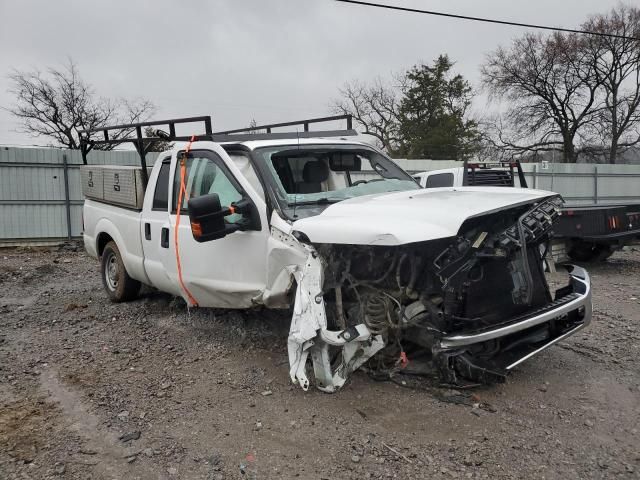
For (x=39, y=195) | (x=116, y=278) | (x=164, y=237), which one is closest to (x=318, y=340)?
(x=164, y=237)

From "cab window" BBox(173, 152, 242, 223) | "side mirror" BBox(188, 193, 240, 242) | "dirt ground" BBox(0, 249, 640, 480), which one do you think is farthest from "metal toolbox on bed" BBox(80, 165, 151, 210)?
"side mirror" BBox(188, 193, 240, 242)

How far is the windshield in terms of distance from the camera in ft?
13.6

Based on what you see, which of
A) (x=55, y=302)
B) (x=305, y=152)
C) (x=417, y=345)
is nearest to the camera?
(x=417, y=345)

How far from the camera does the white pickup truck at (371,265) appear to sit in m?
3.27

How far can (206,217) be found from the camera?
3613 mm

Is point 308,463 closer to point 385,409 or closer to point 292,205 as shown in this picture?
point 385,409

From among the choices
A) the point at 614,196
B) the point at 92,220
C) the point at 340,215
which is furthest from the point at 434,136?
the point at 340,215

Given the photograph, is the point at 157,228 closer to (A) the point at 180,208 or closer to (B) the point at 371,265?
(A) the point at 180,208

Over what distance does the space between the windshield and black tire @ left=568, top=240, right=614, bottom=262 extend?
5325 mm

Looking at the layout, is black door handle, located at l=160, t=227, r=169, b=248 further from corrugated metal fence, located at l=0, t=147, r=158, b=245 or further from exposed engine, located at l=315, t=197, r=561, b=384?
corrugated metal fence, located at l=0, t=147, r=158, b=245

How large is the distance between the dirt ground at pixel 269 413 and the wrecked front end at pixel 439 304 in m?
0.29

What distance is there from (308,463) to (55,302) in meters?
5.08

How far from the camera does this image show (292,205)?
12.9ft

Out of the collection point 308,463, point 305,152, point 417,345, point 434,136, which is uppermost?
point 434,136
